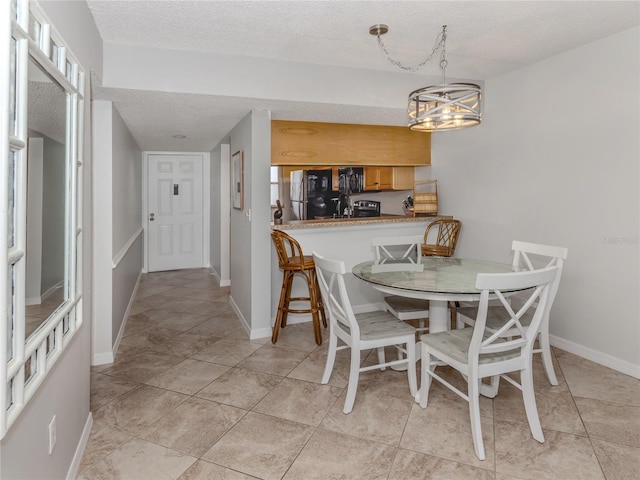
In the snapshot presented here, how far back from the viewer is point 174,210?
22.4 feet

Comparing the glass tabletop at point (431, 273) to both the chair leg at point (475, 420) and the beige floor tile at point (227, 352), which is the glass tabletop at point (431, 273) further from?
the beige floor tile at point (227, 352)

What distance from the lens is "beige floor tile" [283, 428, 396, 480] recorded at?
6.03 ft

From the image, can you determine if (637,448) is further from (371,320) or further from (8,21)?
(8,21)

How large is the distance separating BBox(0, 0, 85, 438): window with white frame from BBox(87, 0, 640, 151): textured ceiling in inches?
38.1

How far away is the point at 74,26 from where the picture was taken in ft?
6.28

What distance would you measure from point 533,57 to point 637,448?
2765 millimetres

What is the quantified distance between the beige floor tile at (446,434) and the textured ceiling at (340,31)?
2.31 meters

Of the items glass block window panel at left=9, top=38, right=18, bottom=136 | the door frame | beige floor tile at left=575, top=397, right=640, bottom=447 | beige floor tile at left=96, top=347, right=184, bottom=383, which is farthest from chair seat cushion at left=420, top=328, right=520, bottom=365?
the door frame

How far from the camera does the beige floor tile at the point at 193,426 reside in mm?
2068

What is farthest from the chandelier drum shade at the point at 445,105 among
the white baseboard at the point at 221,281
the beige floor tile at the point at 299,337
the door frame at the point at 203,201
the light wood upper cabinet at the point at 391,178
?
the door frame at the point at 203,201

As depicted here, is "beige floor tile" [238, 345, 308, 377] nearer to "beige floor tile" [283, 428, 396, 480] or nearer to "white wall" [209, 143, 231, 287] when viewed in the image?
"beige floor tile" [283, 428, 396, 480]

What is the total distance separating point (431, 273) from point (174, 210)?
17.2 feet

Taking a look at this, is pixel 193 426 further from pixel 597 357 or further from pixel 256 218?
pixel 597 357

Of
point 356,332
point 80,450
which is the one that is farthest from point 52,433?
point 356,332
